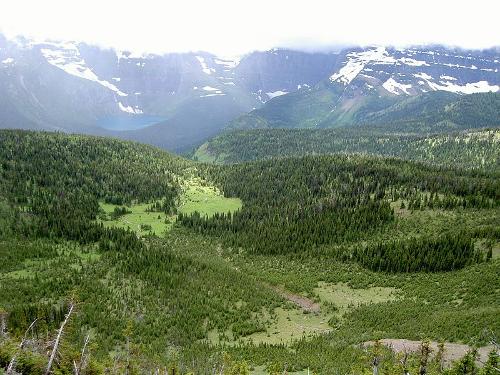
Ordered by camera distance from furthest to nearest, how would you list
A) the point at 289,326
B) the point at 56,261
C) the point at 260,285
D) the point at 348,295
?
the point at 56,261 < the point at 260,285 < the point at 348,295 < the point at 289,326

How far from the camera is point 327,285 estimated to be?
134 meters

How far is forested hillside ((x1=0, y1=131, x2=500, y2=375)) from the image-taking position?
75500 millimetres

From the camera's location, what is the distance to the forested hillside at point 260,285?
Result: 7550 cm

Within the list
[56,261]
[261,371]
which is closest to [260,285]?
[261,371]

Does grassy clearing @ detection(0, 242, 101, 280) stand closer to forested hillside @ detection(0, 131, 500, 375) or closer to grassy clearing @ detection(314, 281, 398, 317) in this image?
forested hillside @ detection(0, 131, 500, 375)

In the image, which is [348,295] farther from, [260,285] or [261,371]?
[261,371]

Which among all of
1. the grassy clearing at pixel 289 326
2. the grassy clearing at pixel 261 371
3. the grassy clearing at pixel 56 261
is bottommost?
the grassy clearing at pixel 289 326

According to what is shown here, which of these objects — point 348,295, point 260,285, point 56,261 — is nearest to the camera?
point 348,295

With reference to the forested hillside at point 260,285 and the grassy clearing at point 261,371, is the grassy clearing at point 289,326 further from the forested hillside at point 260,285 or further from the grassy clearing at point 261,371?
the grassy clearing at point 261,371

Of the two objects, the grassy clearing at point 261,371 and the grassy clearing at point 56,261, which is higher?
the grassy clearing at point 261,371

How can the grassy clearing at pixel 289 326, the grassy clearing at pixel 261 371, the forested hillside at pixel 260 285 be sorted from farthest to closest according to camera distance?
1. the grassy clearing at pixel 289 326
2. the forested hillside at pixel 260 285
3. the grassy clearing at pixel 261 371

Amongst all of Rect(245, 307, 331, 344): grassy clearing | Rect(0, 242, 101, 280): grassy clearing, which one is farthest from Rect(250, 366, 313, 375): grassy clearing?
Rect(0, 242, 101, 280): grassy clearing

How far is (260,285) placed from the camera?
133625 mm

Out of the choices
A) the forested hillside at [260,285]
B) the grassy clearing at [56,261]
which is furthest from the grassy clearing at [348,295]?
the grassy clearing at [56,261]
